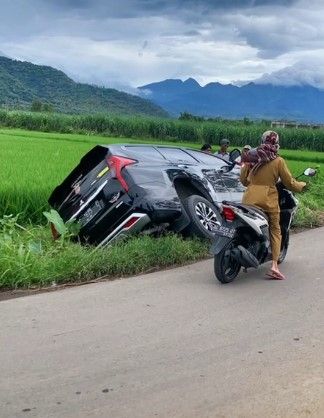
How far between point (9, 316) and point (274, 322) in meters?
2.14

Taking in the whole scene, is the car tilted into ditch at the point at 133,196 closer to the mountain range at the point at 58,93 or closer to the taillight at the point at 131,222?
the taillight at the point at 131,222

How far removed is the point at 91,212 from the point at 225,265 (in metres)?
1.92

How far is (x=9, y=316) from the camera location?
201 inches

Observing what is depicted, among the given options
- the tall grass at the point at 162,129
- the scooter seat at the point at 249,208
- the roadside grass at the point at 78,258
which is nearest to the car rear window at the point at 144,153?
the roadside grass at the point at 78,258

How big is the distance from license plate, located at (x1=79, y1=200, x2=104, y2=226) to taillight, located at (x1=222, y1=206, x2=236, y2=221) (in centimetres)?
167

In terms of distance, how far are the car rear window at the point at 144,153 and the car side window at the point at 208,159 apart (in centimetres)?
95

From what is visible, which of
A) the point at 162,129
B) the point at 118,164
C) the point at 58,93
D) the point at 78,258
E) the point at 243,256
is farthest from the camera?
the point at 58,93

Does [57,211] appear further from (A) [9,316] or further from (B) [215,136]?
(B) [215,136]

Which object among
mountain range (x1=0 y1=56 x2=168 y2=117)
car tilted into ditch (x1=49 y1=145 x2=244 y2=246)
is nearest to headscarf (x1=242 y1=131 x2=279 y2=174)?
car tilted into ditch (x1=49 y1=145 x2=244 y2=246)

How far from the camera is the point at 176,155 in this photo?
9047 mm

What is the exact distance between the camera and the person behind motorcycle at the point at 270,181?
671cm

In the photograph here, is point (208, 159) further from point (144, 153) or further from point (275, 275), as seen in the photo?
point (275, 275)

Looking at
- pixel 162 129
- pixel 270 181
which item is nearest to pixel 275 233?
pixel 270 181

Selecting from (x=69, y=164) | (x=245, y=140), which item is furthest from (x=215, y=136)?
(x=69, y=164)
